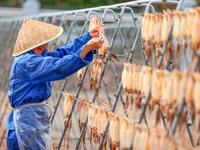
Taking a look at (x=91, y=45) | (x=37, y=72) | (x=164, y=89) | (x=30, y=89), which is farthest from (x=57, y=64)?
(x=164, y=89)

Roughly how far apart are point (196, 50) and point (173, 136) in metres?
0.60

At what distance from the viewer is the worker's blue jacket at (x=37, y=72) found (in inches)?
111

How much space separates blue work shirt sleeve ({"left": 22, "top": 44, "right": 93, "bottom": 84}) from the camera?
2.80 m

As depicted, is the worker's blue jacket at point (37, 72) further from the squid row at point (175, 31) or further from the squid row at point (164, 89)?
the squid row at point (175, 31)

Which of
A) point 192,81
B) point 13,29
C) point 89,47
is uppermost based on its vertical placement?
point 13,29

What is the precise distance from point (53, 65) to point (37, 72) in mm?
184

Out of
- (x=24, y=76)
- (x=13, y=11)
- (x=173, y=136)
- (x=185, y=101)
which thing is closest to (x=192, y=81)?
(x=185, y=101)

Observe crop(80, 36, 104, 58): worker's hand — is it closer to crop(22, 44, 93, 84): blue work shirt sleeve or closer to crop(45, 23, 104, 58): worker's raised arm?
crop(22, 44, 93, 84): blue work shirt sleeve

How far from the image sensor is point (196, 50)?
2.00m

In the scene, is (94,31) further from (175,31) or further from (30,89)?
(175,31)

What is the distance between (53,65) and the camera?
111 inches

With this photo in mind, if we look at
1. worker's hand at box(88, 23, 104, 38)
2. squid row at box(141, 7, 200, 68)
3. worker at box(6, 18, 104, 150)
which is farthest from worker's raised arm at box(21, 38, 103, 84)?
squid row at box(141, 7, 200, 68)

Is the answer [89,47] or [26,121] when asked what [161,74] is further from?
[26,121]

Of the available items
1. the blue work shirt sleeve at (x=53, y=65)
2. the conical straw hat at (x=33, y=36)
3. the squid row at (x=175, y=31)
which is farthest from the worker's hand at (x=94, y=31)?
the squid row at (x=175, y=31)
